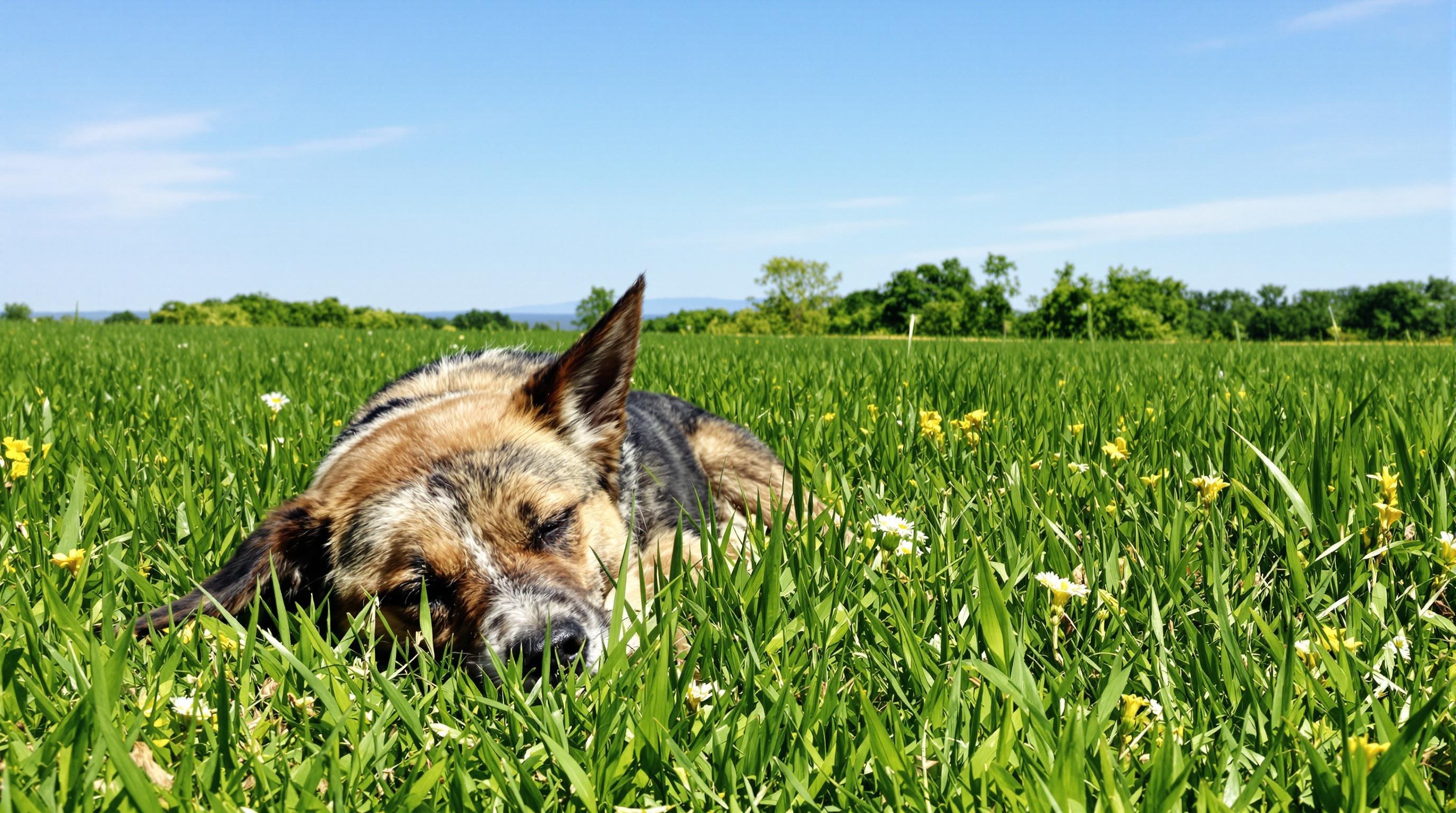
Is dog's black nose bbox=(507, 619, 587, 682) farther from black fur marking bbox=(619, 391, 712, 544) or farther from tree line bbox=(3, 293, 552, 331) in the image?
tree line bbox=(3, 293, 552, 331)

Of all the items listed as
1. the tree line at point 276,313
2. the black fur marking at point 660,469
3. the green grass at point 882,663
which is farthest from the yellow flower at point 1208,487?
the tree line at point 276,313

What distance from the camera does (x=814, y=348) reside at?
12516mm

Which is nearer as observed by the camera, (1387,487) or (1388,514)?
(1388,514)

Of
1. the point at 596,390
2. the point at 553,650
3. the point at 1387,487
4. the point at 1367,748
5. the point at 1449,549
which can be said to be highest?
the point at 596,390

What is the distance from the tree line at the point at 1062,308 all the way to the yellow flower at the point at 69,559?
6954 cm

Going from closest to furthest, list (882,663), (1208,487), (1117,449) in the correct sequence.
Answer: (882,663) → (1208,487) → (1117,449)

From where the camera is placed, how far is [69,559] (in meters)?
2.26

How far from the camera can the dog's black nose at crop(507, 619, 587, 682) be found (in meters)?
2.16

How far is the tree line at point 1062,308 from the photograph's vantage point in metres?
73.0

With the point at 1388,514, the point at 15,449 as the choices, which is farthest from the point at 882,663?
the point at 15,449

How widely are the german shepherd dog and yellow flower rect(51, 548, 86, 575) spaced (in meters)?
0.34

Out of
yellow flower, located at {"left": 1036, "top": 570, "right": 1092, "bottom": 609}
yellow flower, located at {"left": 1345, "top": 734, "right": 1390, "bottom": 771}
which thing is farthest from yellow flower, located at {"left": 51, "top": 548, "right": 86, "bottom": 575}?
yellow flower, located at {"left": 1345, "top": 734, "right": 1390, "bottom": 771}

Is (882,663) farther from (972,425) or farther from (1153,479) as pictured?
(972,425)

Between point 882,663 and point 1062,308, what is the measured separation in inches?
2976
